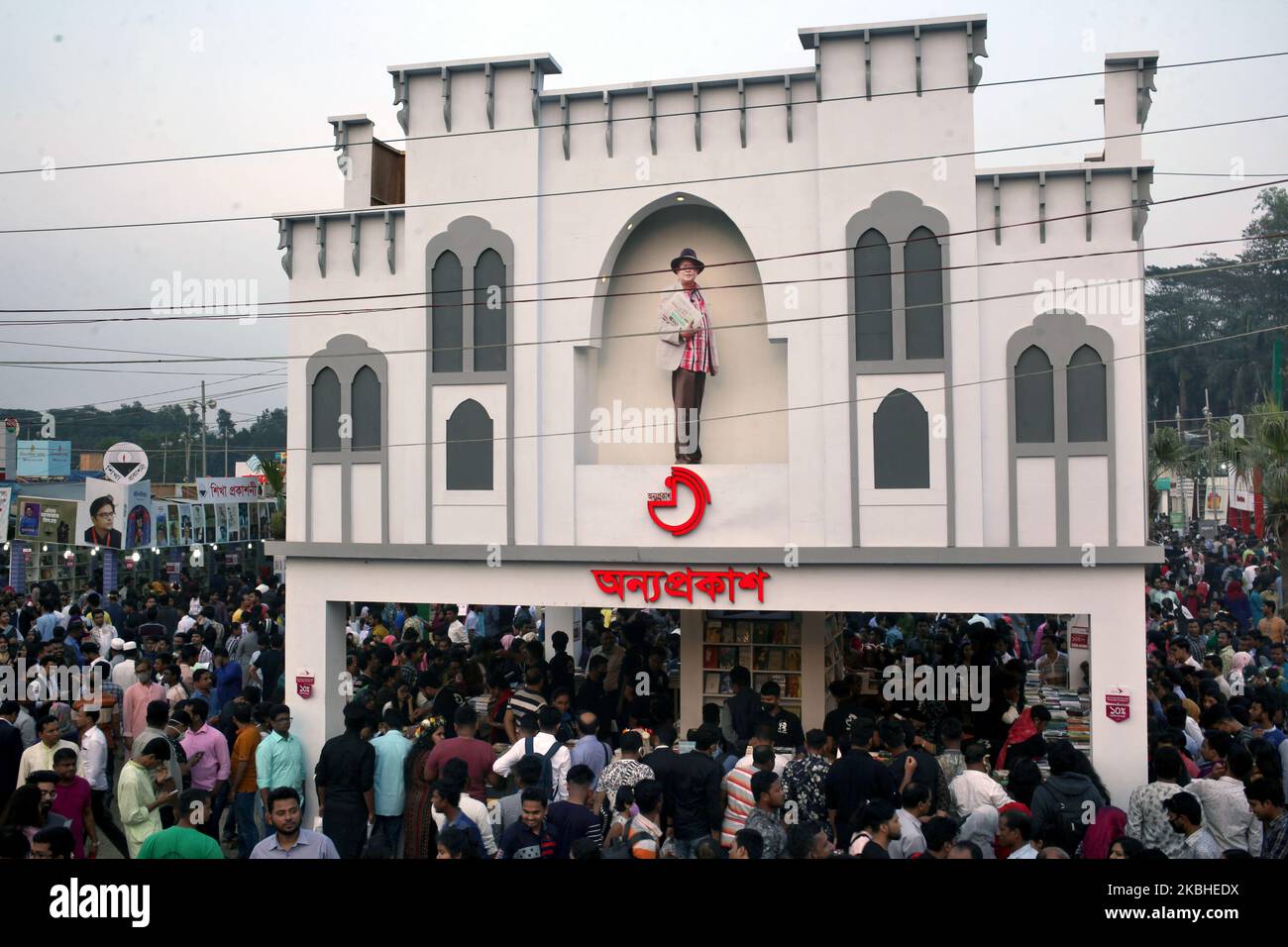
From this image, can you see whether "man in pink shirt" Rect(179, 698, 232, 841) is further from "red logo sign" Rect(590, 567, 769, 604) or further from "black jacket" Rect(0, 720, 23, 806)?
"red logo sign" Rect(590, 567, 769, 604)

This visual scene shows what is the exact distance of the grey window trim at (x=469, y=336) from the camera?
15484 mm

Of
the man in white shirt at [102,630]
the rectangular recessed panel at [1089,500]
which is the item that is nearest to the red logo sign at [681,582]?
the rectangular recessed panel at [1089,500]

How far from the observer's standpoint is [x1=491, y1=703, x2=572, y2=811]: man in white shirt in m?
12.0

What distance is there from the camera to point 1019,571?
13984 millimetres

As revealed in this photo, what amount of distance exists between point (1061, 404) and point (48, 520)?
1043 inches

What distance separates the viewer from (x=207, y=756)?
42.5ft

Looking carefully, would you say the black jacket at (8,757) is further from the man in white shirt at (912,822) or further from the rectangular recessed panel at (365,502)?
the man in white shirt at (912,822)

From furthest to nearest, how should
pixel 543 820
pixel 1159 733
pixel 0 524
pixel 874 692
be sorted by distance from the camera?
pixel 0 524 < pixel 874 692 < pixel 1159 733 < pixel 543 820

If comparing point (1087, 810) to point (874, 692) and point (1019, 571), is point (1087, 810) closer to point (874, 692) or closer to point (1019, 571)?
point (1019, 571)

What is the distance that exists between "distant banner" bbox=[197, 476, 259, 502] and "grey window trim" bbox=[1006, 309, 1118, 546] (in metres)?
27.5

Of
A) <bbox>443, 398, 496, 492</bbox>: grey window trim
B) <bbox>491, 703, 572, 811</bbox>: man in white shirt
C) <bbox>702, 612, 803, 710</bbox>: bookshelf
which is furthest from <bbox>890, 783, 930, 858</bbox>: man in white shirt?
<bbox>702, 612, 803, 710</bbox>: bookshelf

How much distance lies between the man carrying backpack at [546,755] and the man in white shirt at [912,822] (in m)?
3.55

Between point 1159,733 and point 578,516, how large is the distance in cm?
718
